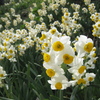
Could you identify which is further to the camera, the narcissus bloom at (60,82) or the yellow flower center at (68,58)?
the narcissus bloom at (60,82)

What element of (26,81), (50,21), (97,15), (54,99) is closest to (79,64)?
(54,99)

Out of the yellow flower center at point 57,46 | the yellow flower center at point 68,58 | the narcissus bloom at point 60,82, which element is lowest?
the narcissus bloom at point 60,82

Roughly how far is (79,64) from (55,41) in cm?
24

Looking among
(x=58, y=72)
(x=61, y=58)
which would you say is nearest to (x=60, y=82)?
(x=58, y=72)

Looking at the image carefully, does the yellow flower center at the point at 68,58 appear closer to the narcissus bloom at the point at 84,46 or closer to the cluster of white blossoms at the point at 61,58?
the cluster of white blossoms at the point at 61,58

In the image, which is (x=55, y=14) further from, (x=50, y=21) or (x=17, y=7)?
(x=17, y=7)

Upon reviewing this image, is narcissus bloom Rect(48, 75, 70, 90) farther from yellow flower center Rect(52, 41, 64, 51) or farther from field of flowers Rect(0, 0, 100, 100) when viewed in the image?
yellow flower center Rect(52, 41, 64, 51)

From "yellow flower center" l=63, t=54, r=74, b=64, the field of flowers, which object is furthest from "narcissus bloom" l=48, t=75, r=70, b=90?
"yellow flower center" l=63, t=54, r=74, b=64

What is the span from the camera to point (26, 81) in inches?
102

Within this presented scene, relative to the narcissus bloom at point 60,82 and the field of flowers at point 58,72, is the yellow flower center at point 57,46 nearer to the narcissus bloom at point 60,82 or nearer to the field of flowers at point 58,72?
the field of flowers at point 58,72

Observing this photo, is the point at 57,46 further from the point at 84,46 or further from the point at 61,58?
the point at 84,46

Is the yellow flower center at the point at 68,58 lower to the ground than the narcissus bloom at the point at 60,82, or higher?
higher

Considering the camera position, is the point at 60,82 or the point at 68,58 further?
the point at 60,82

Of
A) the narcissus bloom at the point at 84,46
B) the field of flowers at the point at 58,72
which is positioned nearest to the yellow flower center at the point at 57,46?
the field of flowers at the point at 58,72
